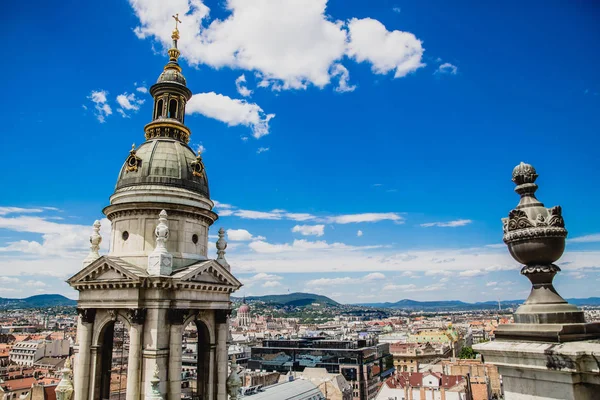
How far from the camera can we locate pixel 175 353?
21.2 metres

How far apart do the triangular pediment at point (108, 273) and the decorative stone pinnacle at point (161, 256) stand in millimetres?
593

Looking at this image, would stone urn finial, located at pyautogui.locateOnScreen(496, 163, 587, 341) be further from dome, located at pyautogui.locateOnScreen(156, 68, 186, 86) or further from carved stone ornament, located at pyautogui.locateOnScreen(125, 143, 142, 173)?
dome, located at pyautogui.locateOnScreen(156, 68, 186, 86)

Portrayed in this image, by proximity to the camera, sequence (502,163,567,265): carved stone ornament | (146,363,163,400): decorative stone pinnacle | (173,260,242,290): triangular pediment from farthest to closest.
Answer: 1. (173,260,242,290): triangular pediment
2. (146,363,163,400): decorative stone pinnacle
3. (502,163,567,265): carved stone ornament

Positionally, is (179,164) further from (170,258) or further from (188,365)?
(188,365)

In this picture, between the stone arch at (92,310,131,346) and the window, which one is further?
the window

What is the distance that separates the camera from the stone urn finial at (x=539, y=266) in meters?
6.79

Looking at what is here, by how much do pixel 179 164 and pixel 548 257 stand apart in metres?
20.2

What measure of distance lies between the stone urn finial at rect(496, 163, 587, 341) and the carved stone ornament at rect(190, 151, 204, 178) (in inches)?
779

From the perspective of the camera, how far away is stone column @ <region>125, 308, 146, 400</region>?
67.5 feet

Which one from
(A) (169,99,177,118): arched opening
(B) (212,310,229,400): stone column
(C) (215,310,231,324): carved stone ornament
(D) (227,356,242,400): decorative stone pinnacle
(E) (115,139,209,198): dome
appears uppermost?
(A) (169,99,177,118): arched opening

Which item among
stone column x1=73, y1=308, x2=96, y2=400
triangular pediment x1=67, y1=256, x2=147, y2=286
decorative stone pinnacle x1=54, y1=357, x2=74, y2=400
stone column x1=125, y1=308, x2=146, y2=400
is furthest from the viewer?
stone column x1=73, y1=308, x2=96, y2=400

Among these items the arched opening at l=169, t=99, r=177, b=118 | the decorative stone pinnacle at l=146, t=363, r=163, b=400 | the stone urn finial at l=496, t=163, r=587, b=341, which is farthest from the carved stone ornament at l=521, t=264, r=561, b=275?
the arched opening at l=169, t=99, r=177, b=118

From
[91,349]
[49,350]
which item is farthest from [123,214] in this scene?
[49,350]

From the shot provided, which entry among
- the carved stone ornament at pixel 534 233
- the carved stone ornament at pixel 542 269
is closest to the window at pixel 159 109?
the carved stone ornament at pixel 534 233
